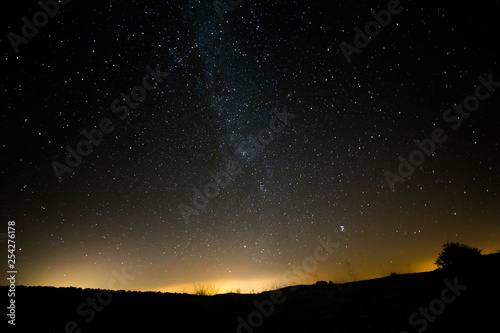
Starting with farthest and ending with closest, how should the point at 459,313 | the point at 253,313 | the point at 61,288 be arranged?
the point at 61,288
the point at 253,313
the point at 459,313

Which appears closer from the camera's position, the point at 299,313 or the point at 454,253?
the point at 299,313

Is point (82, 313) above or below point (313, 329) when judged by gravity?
above

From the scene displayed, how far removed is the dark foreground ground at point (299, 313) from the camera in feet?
11.1

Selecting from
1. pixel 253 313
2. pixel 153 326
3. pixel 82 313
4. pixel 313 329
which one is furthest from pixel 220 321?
pixel 82 313

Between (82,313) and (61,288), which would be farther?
(61,288)

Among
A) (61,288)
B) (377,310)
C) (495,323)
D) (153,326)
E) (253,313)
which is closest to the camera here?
(495,323)

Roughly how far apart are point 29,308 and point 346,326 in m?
6.63

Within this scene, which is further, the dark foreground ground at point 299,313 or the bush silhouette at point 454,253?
→ the bush silhouette at point 454,253

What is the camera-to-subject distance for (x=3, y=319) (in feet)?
15.2

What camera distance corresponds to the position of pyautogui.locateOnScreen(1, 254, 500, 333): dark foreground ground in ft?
11.1

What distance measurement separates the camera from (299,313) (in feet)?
15.0

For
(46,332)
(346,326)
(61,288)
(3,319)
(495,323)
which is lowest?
(495,323)

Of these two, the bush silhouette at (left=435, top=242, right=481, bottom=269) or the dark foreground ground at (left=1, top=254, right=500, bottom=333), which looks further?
the bush silhouette at (left=435, top=242, right=481, bottom=269)

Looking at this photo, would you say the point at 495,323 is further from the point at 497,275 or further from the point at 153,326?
the point at 153,326
